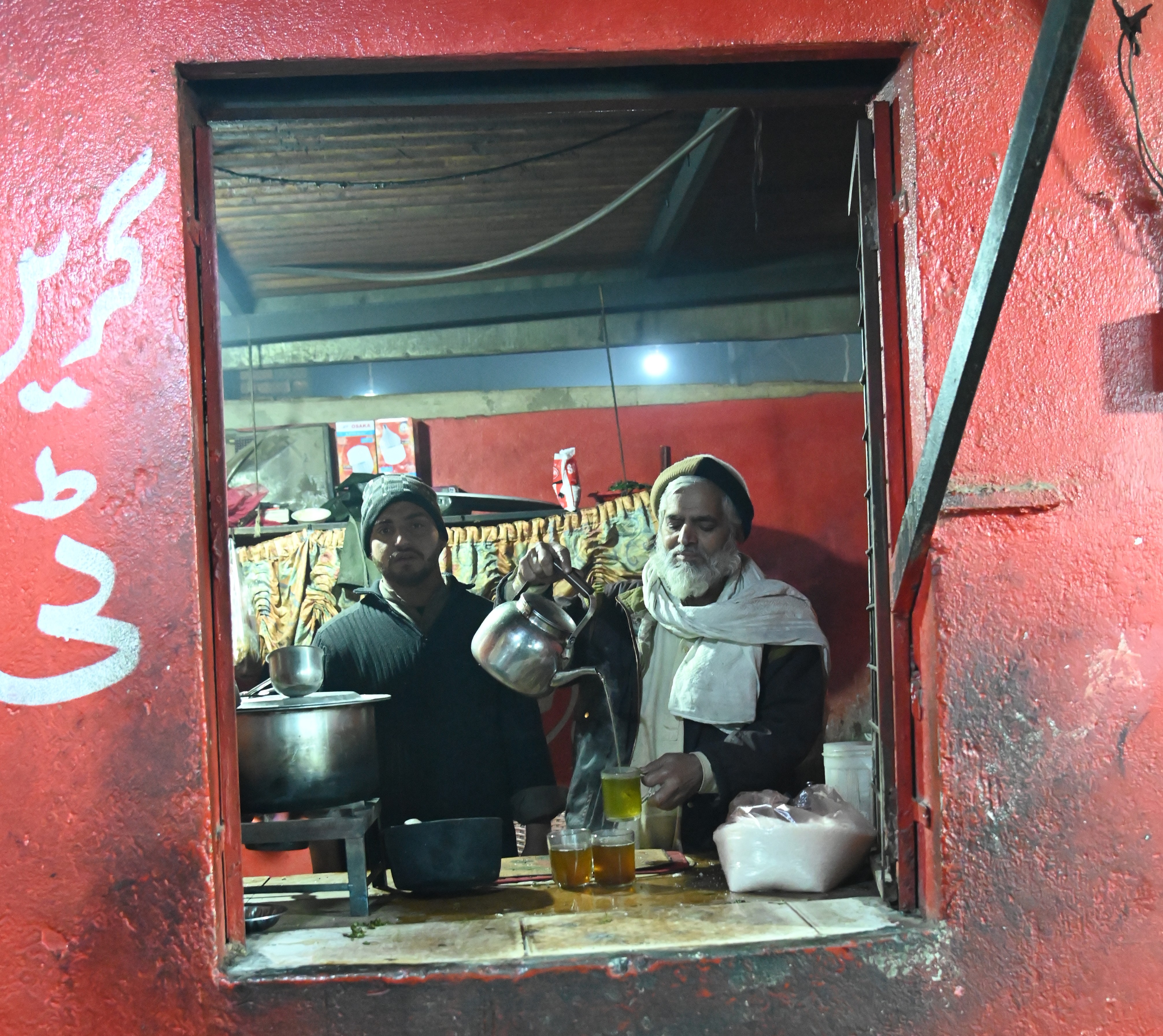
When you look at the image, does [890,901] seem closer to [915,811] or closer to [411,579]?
[915,811]

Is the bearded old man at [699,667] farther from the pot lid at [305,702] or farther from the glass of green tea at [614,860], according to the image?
the pot lid at [305,702]

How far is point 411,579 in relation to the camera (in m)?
4.32

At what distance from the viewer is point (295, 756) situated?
7.82 feet

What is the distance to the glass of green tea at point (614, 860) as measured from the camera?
8.36ft

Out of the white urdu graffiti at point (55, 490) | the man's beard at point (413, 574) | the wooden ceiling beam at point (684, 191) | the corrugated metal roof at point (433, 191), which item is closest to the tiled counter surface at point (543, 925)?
the white urdu graffiti at point (55, 490)

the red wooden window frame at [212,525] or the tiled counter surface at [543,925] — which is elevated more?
the red wooden window frame at [212,525]

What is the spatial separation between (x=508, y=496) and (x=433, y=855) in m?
3.55

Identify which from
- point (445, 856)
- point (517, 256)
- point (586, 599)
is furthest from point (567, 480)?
point (445, 856)

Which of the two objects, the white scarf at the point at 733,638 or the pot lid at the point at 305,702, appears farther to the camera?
the white scarf at the point at 733,638

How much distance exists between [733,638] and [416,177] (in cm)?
244

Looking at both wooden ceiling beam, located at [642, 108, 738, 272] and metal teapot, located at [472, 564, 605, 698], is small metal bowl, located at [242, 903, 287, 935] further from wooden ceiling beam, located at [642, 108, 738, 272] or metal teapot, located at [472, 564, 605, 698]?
wooden ceiling beam, located at [642, 108, 738, 272]

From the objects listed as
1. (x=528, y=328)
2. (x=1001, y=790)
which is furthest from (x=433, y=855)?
(x=528, y=328)

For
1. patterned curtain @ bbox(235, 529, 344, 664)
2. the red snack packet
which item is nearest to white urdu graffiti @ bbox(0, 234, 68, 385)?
patterned curtain @ bbox(235, 529, 344, 664)

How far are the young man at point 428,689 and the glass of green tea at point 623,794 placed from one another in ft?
4.03
